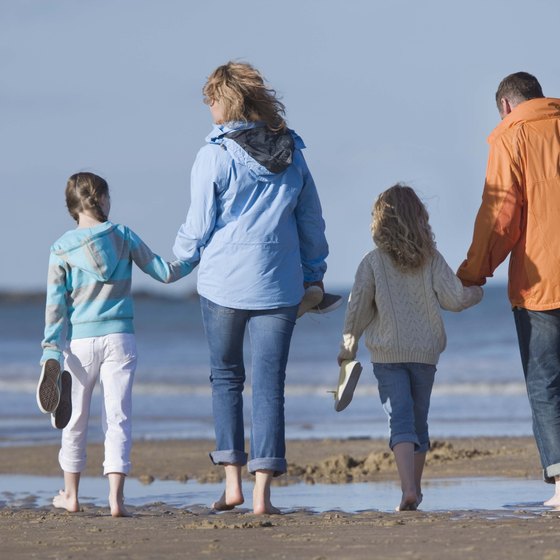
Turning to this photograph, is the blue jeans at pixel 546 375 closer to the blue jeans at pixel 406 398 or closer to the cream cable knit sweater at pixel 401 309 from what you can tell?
the cream cable knit sweater at pixel 401 309

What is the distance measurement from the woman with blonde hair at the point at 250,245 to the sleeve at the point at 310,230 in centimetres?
2

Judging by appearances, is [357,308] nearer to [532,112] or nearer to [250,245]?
[250,245]

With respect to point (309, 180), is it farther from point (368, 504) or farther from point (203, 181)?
point (368, 504)

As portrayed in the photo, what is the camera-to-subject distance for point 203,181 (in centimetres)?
530

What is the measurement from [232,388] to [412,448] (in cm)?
87

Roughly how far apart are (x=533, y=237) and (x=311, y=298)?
105cm

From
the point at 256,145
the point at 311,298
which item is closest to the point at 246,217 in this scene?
the point at 256,145

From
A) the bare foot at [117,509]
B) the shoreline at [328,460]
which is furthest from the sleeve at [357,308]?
→ the shoreline at [328,460]

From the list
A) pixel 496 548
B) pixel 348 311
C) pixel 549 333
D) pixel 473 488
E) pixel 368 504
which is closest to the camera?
pixel 496 548

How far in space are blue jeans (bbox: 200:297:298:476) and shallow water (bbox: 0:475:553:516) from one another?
0.50m

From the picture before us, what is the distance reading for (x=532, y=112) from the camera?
529cm

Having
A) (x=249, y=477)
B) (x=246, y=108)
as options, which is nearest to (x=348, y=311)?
(x=246, y=108)

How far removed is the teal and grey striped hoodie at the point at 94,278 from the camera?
5.46 meters

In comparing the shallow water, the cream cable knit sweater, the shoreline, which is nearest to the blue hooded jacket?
the cream cable knit sweater
